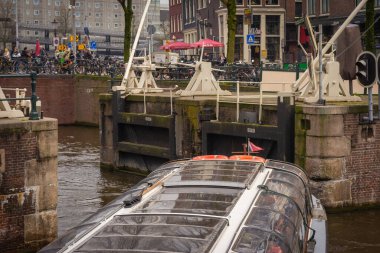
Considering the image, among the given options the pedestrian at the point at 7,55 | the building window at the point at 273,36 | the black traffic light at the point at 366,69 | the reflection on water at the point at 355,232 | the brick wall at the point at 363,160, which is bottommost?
the reflection on water at the point at 355,232

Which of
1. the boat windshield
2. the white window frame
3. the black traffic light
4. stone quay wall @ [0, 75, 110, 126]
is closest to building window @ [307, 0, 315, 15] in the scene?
the white window frame

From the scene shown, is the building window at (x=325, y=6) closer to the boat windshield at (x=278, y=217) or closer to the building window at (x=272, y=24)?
the building window at (x=272, y=24)

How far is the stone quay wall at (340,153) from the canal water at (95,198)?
1.67ft

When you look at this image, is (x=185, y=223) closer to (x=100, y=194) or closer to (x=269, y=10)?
(x=100, y=194)

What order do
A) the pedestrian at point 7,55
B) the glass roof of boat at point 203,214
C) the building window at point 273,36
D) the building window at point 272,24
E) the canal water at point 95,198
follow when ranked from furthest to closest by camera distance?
the building window at point 272,24, the building window at point 273,36, the pedestrian at point 7,55, the canal water at point 95,198, the glass roof of boat at point 203,214

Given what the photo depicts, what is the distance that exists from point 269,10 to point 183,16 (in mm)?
21439

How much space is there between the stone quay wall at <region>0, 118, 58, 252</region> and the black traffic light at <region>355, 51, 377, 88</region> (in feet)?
25.5

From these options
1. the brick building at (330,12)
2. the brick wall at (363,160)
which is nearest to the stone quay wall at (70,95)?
the brick building at (330,12)

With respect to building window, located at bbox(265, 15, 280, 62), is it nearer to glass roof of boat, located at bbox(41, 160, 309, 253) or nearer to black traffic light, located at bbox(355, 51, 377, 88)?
black traffic light, located at bbox(355, 51, 377, 88)

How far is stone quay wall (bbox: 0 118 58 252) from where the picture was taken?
11.6 metres

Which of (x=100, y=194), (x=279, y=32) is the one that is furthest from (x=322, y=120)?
(x=279, y=32)

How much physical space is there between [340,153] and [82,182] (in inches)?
325

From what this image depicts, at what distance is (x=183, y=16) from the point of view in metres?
74.7

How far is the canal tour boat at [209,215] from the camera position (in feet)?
19.8
